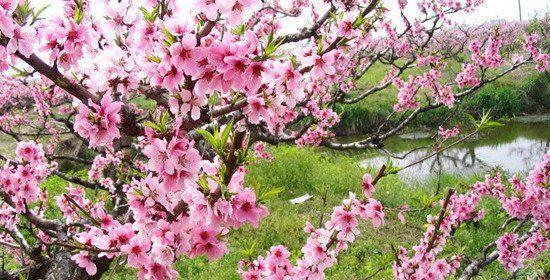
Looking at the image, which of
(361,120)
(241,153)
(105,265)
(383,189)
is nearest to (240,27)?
(241,153)

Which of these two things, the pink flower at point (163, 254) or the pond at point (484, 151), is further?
the pond at point (484, 151)

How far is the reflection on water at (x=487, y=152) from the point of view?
40.7 feet

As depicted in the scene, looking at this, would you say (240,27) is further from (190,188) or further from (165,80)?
(190,188)

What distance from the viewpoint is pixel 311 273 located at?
2.27 m

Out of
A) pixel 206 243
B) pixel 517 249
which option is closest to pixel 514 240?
pixel 517 249

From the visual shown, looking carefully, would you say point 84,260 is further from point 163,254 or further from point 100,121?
point 100,121

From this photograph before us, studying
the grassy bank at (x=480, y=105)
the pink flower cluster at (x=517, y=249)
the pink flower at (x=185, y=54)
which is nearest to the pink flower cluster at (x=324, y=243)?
the pink flower at (x=185, y=54)

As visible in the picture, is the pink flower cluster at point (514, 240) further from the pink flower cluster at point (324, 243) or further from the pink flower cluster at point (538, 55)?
the pink flower cluster at point (538, 55)

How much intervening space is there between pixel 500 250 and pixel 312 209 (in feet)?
15.0

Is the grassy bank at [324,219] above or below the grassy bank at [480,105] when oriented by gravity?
above

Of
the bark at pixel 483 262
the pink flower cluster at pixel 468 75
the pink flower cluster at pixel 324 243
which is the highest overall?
the pink flower cluster at pixel 324 243

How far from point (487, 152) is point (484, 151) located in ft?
0.57

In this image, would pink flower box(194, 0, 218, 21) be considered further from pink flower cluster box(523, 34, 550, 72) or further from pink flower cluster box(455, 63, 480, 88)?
pink flower cluster box(523, 34, 550, 72)

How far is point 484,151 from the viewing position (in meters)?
14.6
